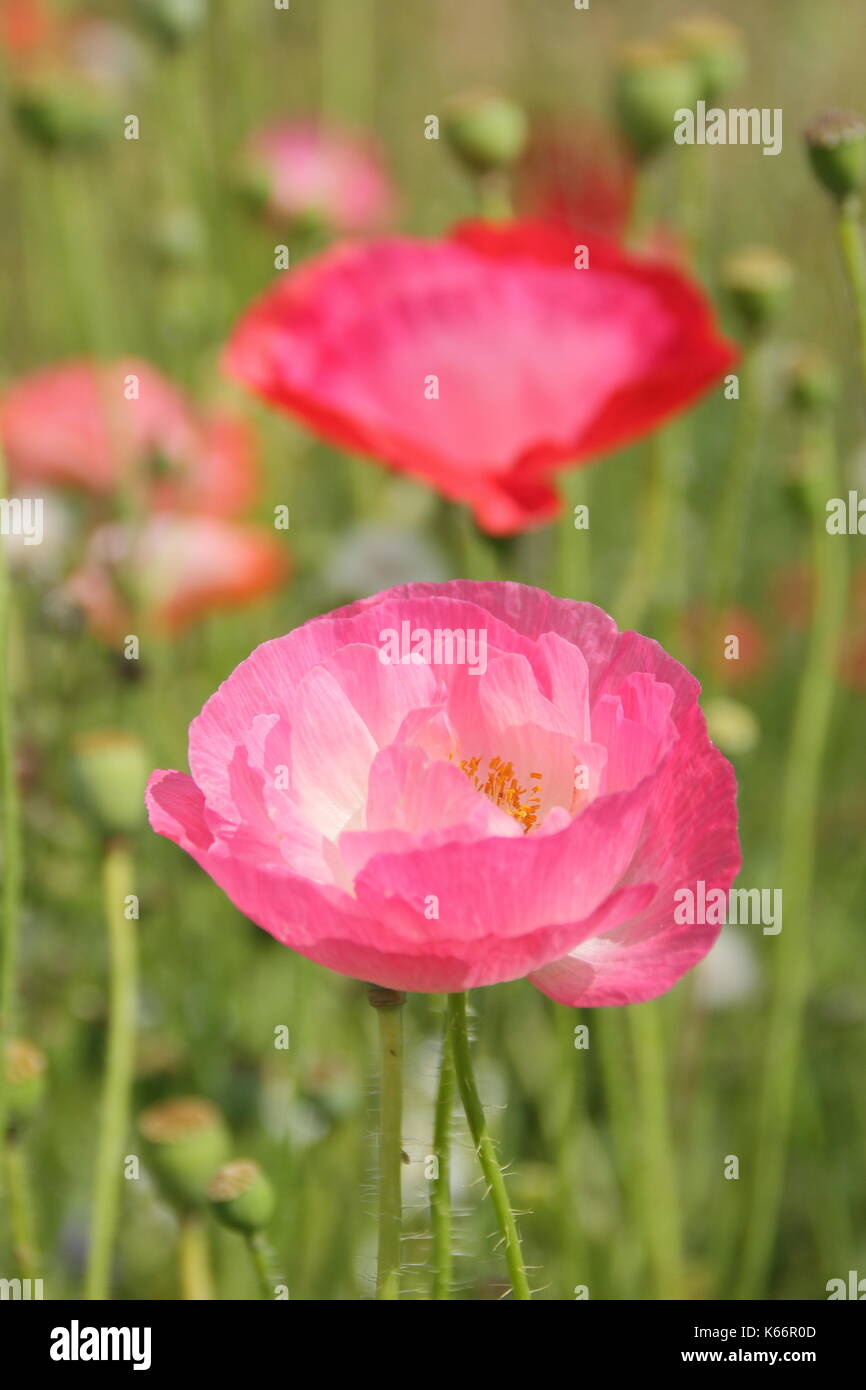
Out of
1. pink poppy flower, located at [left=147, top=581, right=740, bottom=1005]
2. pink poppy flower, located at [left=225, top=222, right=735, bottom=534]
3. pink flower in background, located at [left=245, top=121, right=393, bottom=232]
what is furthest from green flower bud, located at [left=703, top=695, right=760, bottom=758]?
pink flower in background, located at [left=245, top=121, right=393, bottom=232]

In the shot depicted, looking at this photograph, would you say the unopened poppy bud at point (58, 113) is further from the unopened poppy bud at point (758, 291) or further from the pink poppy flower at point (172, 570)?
the unopened poppy bud at point (758, 291)

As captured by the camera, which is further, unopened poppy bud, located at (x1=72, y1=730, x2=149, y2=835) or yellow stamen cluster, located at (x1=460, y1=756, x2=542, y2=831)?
unopened poppy bud, located at (x1=72, y1=730, x2=149, y2=835)

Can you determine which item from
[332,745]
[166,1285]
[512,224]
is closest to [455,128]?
[512,224]

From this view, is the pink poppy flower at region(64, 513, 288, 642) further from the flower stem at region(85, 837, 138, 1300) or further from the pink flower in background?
the pink flower in background
